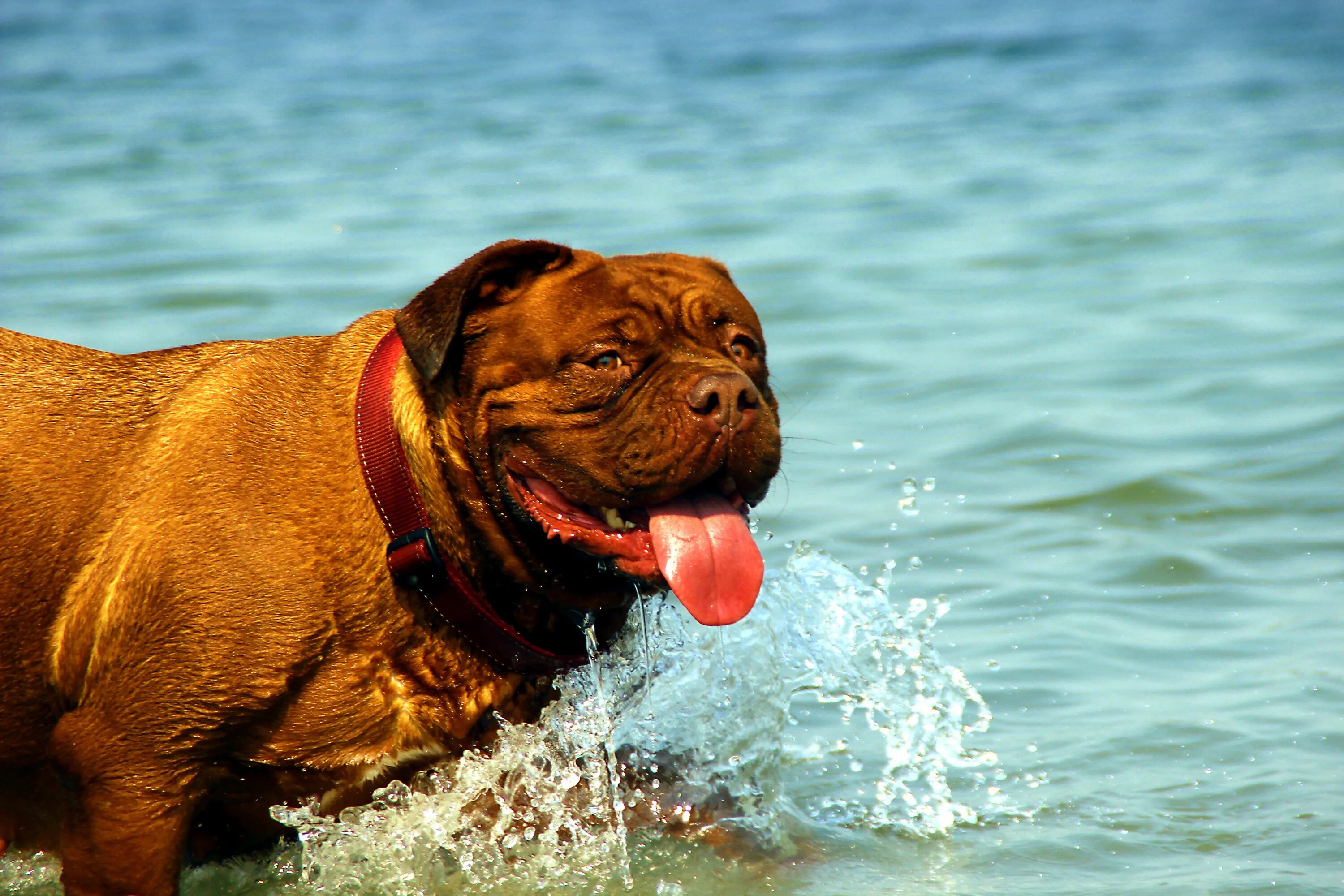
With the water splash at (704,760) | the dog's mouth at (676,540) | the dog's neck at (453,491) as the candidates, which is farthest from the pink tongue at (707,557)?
the water splash at (704,760)

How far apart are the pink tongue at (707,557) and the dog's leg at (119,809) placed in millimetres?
1118

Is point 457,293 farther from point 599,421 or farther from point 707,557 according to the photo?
point 707,557

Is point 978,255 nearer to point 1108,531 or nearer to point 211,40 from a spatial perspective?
point 1108,531

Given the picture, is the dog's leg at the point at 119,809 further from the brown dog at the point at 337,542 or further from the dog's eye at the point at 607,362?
the dog's eye at the point at 607,362

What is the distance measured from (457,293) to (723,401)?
61 centimetres

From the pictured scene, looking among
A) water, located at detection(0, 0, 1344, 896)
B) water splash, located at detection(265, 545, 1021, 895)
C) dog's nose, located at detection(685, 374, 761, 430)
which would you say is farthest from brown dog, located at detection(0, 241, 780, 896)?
water, located at detection(0, 0, 1344, 896)

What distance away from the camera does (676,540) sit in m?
3.29

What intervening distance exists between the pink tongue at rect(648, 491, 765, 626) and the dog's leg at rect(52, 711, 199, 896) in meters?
1.12

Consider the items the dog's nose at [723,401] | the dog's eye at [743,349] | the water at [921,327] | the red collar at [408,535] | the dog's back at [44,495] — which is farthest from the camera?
the water at [921,327]

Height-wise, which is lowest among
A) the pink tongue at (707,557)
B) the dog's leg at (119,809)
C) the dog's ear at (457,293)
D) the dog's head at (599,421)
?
the dog's leg at (119,809)

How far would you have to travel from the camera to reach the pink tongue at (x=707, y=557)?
3.25 metres

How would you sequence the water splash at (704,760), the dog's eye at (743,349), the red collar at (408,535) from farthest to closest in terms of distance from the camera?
the water splash at (704,760), the dog's eye at (743,349), the red collar at (408,535)

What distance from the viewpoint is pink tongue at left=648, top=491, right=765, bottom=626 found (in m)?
3.25

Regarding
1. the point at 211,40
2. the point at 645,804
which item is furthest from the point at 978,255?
the point at 211,40
